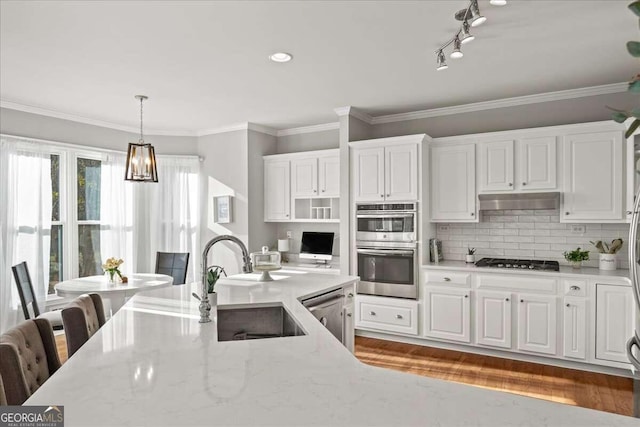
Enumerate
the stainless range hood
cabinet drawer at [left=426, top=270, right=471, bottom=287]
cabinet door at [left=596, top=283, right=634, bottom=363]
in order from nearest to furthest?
cabinet door at [left=596, top=283, right=634, bottom=363]
the stainless range hood
cabinet drawer at [left=426, top=270, right=471, bottom=287]

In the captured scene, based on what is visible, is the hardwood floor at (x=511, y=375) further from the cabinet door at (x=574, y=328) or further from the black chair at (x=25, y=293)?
the black chair at (x=25, y=293)

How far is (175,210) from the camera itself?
598 cm

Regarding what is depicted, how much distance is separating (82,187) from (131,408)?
16.3ft

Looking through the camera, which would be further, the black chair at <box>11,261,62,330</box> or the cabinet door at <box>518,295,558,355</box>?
the cabinet door at <box>518,295,558,355</box>

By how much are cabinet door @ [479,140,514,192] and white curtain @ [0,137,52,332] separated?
4.88 meters

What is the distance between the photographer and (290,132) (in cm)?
606

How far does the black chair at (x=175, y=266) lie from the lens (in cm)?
502

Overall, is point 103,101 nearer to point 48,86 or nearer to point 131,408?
point 48,86

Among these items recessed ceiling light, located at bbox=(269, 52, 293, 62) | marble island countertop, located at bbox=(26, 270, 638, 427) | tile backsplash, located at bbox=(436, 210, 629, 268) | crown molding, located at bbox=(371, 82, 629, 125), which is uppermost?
recessed ceiling light, located at bbox=(269, 52, 293, 62)

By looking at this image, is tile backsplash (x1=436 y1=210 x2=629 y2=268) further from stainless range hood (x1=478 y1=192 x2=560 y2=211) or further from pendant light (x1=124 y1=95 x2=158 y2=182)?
pendant light (x1=124 y1=95 x2=158 y2=182)

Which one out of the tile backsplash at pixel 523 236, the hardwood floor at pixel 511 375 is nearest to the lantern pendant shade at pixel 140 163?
the hardwood floor at pixel 511 375

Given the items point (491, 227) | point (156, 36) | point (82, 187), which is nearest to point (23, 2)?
point (156, 36)

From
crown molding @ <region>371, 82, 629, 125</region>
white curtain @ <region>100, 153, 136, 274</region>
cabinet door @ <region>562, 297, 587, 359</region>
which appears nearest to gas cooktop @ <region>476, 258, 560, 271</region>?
cabinet door @ <region>562, 297, 587, 359</region>

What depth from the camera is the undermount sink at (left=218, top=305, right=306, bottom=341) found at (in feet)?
7.67
